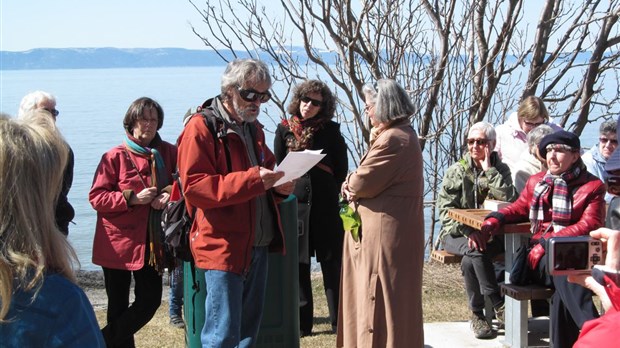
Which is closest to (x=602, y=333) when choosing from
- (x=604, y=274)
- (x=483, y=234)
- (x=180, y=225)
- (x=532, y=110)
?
(x=604, y=274)

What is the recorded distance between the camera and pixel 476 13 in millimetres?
8914

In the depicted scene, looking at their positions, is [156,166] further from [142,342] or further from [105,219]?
[142,342]

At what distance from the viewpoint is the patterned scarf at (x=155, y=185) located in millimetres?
5750

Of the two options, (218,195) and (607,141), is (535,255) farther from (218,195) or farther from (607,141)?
(218,195)

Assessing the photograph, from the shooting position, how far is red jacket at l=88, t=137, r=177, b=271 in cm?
576

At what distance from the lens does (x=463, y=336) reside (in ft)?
22.1

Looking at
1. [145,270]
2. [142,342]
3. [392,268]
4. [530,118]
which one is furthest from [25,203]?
[530,118]

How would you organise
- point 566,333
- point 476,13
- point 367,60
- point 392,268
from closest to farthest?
point 392,268 → point 566,333 → point 367,60 → point 476,13

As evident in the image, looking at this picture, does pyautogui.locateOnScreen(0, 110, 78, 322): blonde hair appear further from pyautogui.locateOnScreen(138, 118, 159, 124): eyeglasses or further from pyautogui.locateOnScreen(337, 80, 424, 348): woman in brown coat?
pyautogui.locateOnScreen(138, 118, 159, 124): eyeglasses

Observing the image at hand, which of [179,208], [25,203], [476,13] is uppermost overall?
[476,13]

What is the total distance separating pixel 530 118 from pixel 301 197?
6.20 ft

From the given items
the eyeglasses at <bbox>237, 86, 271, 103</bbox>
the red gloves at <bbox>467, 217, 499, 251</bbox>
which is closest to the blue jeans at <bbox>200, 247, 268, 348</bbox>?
the eyeglasses at <bbox>237, 86, 271, 103</bbox>

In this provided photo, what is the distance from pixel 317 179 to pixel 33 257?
4727 mm

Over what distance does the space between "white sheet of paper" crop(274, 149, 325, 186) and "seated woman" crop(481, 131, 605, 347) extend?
185 cm
